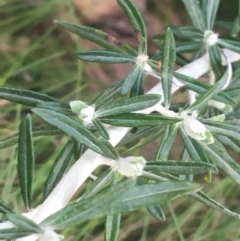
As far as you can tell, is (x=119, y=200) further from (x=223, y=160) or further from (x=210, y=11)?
(x=210, y=11)

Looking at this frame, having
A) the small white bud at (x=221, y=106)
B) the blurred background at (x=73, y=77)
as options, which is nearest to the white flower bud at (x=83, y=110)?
the small white bud at (x=221, y=106)

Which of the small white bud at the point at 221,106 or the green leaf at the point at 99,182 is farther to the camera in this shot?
the small white bud at the point at 221,106

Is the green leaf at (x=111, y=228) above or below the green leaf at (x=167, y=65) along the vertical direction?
below

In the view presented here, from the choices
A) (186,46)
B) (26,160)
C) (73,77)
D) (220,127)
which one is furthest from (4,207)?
(73,77)

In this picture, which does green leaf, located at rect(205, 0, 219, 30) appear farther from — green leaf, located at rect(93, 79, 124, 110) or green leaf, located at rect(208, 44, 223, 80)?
green leaf, located at rect(93, 79, 124, 110)

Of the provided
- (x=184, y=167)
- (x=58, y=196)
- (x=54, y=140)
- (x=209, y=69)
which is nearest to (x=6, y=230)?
(x=58, y=196)

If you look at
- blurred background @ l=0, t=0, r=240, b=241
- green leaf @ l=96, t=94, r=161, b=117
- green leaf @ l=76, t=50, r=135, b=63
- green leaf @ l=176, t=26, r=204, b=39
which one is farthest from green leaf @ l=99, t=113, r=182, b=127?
blurred background @ l=0, t=0, r=240, b=241

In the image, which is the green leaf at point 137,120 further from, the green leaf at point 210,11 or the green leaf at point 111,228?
the green leaf at point 210,11

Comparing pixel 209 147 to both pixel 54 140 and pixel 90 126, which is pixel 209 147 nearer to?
pixel 90 126

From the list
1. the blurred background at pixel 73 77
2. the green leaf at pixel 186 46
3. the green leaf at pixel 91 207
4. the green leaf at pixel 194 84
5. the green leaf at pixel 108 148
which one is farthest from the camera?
the blurred background at pixel 73 77
